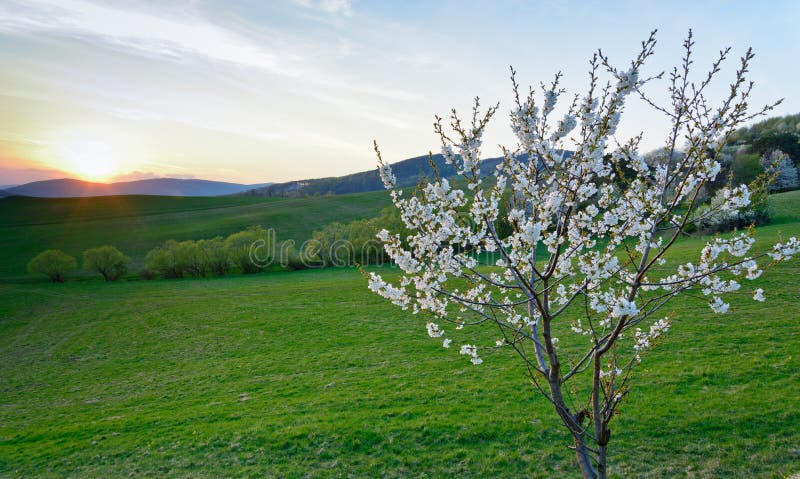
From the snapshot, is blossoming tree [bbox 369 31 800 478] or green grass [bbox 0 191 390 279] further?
green grass [bbox 0 191 390 279]

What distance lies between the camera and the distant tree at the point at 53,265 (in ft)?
161

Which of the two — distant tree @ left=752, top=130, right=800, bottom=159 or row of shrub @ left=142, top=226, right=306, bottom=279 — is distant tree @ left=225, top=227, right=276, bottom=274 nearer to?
row of shrub @ left=142, top=226, right=306, bottom=279

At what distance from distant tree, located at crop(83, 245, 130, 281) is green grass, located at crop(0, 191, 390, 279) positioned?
639 cm

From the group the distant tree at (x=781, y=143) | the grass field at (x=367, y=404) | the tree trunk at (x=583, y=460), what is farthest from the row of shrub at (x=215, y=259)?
the distant tree at (x=781, y=143)

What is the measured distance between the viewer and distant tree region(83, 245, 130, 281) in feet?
161

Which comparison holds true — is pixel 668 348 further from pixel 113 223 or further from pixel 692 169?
pixel 113 223

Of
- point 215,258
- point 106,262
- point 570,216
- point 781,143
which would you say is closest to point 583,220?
point 570,216

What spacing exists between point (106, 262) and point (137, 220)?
122 ft

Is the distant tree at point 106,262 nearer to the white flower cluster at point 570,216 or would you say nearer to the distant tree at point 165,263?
A: the distant tree at point 165,263

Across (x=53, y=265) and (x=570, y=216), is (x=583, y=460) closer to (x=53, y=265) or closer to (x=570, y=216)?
(x=570, y=216)

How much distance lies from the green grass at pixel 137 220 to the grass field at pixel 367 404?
4449cm

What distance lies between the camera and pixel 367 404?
42.0 ft

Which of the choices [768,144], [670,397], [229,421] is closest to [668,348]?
[670,397]

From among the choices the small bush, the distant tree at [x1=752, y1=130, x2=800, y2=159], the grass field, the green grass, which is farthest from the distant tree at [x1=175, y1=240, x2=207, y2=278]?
the distant tree at [x1=752, y1=130, x2=800, y2=159]
